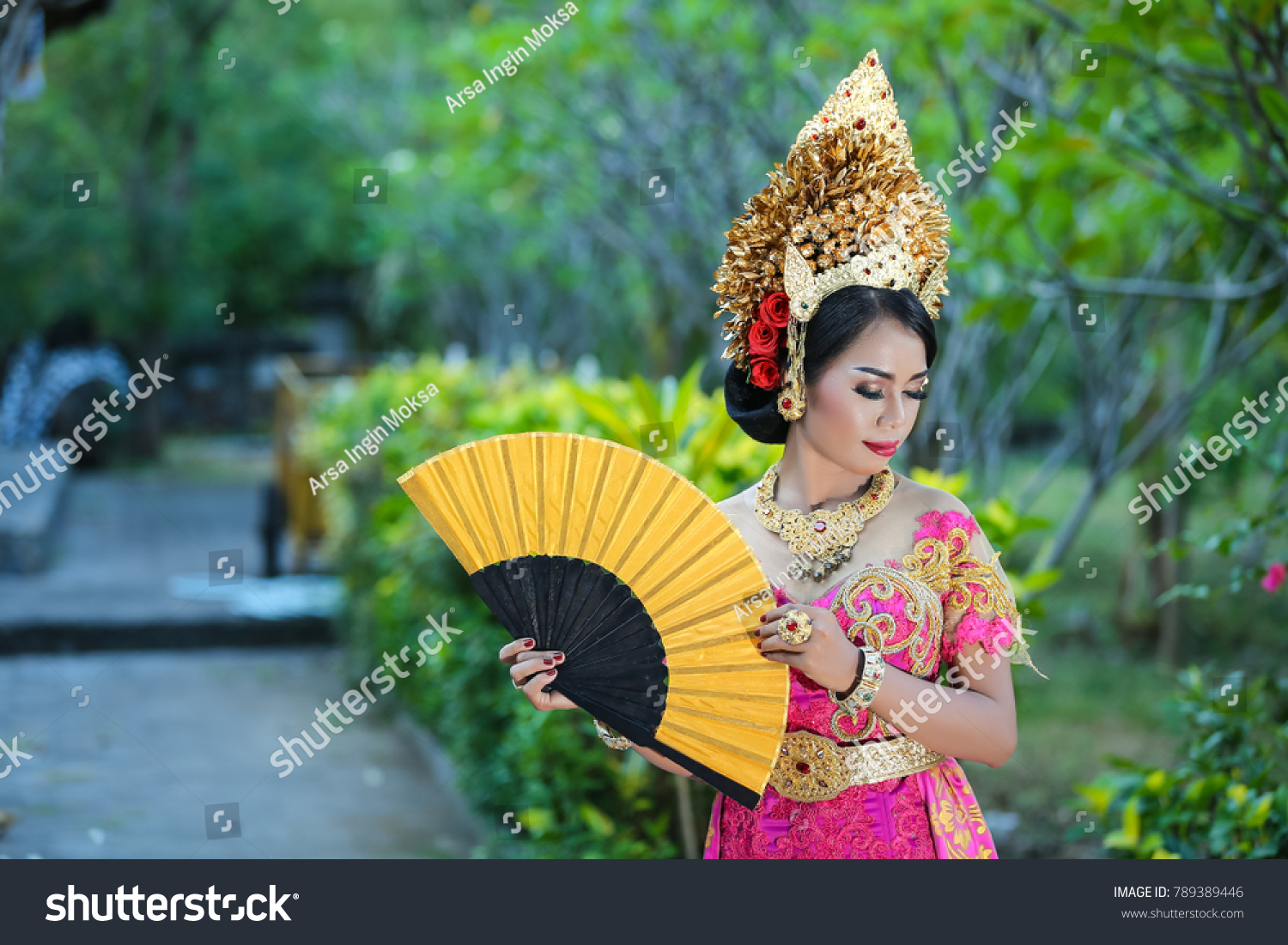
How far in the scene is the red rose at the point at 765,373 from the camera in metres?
1.93

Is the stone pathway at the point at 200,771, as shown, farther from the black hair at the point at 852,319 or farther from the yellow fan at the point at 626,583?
the black hair at the point at 852,319

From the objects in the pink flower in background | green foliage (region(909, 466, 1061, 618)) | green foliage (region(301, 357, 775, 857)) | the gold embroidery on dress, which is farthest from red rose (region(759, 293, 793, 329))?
the pink flower in background

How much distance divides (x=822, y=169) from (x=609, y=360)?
51.0 feet

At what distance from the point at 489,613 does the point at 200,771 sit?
2016 millimetres

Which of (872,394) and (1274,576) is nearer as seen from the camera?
(872,394)

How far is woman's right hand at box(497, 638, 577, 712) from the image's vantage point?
5.71 ft

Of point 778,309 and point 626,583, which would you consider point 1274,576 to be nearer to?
point 778,309

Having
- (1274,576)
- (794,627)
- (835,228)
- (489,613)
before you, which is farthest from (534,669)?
(489,613)

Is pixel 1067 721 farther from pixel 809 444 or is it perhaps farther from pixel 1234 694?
pixel 809 444

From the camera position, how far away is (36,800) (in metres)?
5.12


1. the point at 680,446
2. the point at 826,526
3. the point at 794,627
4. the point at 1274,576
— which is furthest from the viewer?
the point at 680,446

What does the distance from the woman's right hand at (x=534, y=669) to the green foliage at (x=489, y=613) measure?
149cm

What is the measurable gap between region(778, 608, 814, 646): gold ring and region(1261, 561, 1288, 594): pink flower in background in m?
1.90

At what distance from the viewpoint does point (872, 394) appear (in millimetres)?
1829
